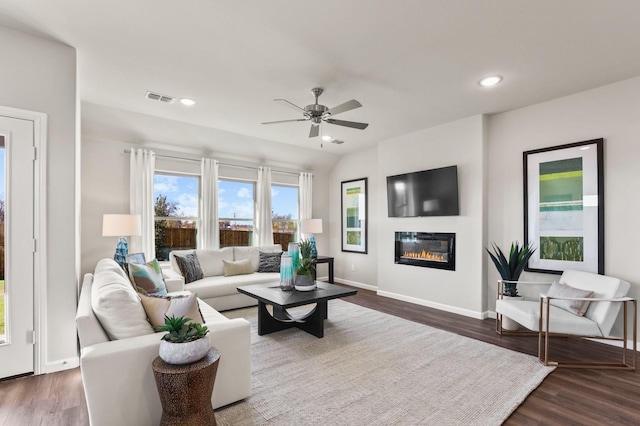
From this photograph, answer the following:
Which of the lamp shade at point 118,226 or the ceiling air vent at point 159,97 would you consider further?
the lamp shade at point 118,226

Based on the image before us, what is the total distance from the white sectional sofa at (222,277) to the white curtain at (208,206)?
0.99ft

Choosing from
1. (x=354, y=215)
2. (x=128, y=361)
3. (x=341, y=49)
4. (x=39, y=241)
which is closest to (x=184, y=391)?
(x=128, y=361)

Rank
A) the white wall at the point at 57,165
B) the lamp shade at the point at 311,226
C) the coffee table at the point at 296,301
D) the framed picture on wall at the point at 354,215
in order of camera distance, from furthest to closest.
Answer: the framed picture on wall at the point at 354,215 < the lamp shade at the point at 311,226 < the coffee table at the point at 296,301 < the white wall at the point at 57,165

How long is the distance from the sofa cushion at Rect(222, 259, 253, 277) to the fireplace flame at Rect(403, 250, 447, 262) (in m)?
2.55

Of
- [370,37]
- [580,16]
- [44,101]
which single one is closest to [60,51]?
[44,101]

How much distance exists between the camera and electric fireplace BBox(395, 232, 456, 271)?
468cm

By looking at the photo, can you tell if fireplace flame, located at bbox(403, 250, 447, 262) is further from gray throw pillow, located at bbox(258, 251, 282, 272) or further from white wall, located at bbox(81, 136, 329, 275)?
white wall, located at bbox(81, 136, 329, 275)

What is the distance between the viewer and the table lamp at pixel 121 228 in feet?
13.3

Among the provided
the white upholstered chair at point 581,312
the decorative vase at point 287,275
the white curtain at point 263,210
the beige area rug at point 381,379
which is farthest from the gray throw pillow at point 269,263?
the white upholstered chair at point 581,312

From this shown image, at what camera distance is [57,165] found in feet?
8.91

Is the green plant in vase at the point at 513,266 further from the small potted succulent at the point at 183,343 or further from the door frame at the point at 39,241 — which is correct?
the door frame at the point at 39,241

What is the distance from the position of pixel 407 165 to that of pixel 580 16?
10.2 ft

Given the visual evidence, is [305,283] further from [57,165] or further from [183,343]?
[57,165]

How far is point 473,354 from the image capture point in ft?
10.2
